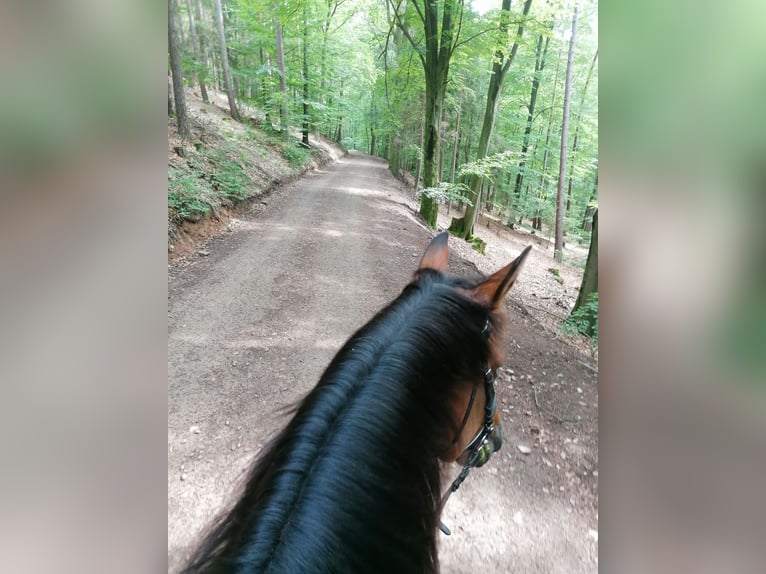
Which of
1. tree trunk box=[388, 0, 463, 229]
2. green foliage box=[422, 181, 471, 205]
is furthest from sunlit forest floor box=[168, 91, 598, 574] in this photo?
tree trunk box=[388, 0, 463, 229]

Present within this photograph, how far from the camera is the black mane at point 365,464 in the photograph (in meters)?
0.75

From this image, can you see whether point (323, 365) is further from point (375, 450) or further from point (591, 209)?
point (591, 209)

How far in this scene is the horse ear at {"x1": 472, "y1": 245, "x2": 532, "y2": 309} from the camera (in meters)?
1.30

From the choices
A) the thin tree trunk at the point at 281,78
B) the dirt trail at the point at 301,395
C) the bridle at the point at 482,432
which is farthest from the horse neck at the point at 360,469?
the thin tree trunk at the point at 281,78

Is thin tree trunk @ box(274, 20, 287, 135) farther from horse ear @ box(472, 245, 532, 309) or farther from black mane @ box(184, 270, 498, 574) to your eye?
black mane @ box(184, 270, 498, 574)

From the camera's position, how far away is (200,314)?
2.73 meters

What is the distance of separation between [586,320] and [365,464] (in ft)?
8.39

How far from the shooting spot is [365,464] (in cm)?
90

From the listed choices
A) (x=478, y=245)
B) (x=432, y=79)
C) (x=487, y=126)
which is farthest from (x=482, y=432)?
(x=487, y=126)

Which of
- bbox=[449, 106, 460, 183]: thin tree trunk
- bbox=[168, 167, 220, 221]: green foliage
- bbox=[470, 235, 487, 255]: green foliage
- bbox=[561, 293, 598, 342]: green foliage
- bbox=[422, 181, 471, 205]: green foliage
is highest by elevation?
bbox=[449, 106, 460, 183]: thin tree trunk

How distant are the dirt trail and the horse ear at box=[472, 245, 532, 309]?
1.39 m

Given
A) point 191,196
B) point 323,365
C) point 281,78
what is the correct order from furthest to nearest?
point 281,78, point 191,196, point 323,365
